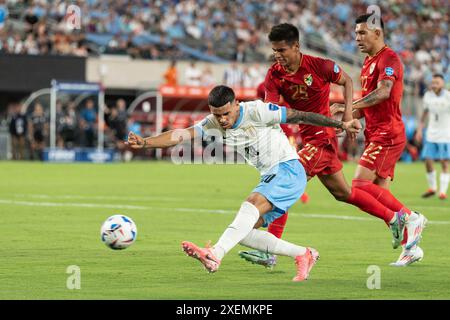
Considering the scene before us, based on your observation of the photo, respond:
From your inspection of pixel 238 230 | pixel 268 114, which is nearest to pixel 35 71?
pixel 268 114

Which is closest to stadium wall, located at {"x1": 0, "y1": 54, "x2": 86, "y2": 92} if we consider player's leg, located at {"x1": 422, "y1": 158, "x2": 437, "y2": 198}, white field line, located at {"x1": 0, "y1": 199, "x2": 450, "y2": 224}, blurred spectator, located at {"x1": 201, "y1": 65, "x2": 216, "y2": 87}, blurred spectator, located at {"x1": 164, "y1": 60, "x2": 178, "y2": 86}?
blurred spectator, located at {"x1": 164, "y1": 60, "x2": 178, "y2": 86}

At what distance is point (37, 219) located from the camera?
52.4 ft

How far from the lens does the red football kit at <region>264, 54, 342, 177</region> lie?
1143cm

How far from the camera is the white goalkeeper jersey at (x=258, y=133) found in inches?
387

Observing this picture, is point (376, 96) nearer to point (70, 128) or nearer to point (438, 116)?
point (438, 116)

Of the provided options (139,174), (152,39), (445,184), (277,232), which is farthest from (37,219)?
(152,39)

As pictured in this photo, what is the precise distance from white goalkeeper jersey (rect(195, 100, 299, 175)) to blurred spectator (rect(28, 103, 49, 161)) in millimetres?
27887

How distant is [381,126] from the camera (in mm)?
12078

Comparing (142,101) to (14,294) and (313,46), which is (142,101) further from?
(14,294)

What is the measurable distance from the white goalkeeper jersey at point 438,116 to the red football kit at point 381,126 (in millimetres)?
10658

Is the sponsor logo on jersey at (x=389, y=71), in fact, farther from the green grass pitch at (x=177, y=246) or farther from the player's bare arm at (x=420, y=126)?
the player's bare arm at (x=420, y=126)

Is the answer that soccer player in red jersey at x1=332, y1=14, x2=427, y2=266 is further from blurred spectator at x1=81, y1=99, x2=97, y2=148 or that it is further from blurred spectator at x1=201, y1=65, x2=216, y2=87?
blurred spectator at x1=201, y1=65, x2=216, y2=87

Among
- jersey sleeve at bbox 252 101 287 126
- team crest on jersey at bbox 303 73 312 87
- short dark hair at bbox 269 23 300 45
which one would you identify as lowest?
jersey sleeve at bbox 252 101 287 126
